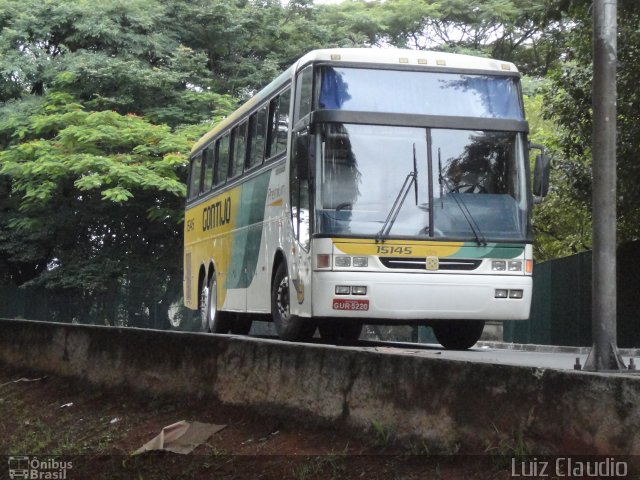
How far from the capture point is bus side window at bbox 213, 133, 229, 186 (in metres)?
20.7

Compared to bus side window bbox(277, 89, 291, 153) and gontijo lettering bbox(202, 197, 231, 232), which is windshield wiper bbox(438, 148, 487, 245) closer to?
bus side window bbox(277, 89, 291, 153)

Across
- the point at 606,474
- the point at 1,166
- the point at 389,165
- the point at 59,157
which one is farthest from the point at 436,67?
the point at 1,166

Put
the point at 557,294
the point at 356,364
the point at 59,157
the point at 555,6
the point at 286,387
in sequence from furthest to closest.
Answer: the point at 59,157 → the point at 557,294 → the point at 555,6 → the point at 286,387 → the point at 356,364

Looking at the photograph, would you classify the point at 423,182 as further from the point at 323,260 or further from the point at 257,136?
the point at 257,136

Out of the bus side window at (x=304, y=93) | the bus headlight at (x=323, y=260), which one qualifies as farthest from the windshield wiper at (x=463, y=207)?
the bus side window at (x=304, y=93)

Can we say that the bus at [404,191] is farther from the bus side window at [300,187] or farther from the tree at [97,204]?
the tree at [97,204]

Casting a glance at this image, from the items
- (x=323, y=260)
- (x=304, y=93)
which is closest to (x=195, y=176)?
(x=304, y=93)

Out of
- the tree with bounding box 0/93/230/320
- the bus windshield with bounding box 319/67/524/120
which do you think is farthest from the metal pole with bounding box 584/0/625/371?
the tree with bounding box 0/93/230/320

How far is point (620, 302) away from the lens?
73.1 ft

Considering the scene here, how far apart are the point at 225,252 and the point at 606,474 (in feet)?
49.1

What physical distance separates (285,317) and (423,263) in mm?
2348

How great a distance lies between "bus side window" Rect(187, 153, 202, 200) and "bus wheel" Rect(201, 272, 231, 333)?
2.43 m

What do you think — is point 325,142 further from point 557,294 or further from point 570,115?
point 557,294

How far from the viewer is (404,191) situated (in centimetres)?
1466
